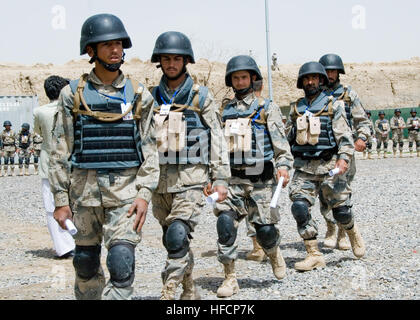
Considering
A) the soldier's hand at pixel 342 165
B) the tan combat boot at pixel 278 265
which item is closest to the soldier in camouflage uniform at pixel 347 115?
the soldier's hand at pixel 342 165

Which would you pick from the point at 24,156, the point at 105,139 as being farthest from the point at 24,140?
the point at 105,139

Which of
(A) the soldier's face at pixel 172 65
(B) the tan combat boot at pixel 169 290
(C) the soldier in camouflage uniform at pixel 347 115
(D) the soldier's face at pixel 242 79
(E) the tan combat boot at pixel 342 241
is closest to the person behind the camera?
(B) the tan combat boot at pixel 169 290

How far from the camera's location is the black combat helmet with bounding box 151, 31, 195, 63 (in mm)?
4859

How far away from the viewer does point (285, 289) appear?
548 cm

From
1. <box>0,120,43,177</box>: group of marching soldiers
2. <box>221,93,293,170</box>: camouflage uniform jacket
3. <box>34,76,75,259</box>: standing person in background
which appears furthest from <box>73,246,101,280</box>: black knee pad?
<box>0,120,43,177</box>: group of marching soldiers

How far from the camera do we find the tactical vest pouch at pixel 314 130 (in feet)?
21.5

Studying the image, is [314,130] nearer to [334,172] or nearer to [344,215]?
[334,172]

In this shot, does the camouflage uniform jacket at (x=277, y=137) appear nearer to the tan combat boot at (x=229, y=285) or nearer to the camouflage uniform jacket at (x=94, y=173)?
the tan combat boot at (x=229, y=285)

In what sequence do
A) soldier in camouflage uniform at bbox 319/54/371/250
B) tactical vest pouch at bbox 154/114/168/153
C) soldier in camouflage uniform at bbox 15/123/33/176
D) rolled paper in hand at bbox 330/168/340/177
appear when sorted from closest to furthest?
tactical vest pouch at bbox 154/114/168/153
rolled paper in hand at bbox 330/168/340/177
soldier in camouflage uniform at bbox 319/54/371/250
soldier in camouflage uniform at bbox 15/123/33/176

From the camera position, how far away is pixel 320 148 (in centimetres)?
661

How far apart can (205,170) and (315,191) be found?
2157mm

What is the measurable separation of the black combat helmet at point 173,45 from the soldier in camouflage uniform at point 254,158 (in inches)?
36.2

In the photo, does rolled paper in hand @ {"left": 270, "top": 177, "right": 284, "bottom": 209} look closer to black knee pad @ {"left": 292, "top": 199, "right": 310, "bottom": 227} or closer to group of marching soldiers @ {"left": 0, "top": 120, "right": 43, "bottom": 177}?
black knee pad @ {"left": 292, "top": 199, "right": 310, "bottom": 227}

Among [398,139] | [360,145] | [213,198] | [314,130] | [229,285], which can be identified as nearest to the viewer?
A: [213,198]
